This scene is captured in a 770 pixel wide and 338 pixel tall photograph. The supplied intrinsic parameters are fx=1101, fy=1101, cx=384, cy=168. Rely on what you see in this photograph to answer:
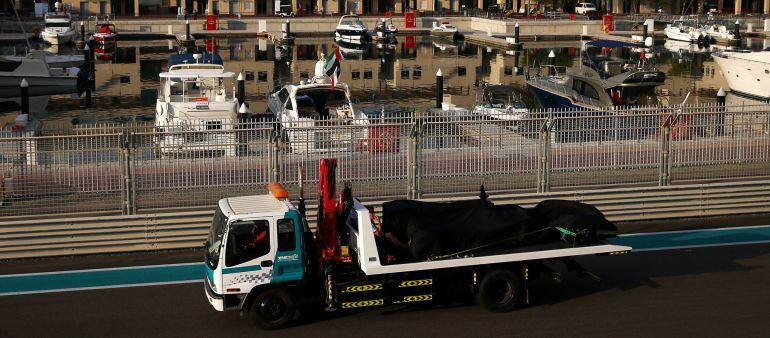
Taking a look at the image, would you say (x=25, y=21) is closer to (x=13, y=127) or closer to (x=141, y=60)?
(x=141, y=60)

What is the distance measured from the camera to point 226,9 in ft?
294

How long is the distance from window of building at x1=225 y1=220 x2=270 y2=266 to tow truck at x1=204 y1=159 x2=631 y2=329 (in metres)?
0.01

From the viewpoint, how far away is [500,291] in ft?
48.6

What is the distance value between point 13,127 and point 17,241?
13731 mm

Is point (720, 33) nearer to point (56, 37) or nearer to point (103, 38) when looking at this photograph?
point (103, 38)

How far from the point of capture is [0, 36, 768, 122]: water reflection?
47625mm

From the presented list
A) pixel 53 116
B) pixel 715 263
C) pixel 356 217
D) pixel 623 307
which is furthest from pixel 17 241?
pixel 53 116

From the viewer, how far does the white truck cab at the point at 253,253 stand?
14.0m

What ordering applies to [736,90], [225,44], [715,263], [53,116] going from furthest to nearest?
[225,44]
[736,90]
[53,116]
[715,263]

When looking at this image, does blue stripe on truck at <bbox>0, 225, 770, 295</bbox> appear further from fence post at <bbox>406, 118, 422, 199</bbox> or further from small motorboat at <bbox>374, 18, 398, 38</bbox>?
small motorboat at <bbox>374, 18, 398, 38</bbox>

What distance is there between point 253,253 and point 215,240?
0.66 m

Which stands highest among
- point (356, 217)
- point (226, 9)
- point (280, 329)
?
point (226, 9)

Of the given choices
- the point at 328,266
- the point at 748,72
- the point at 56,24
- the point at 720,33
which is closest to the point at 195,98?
the point at 328,266

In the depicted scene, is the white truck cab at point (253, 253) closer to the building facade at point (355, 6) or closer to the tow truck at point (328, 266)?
the tow truck at point (328, 266)
